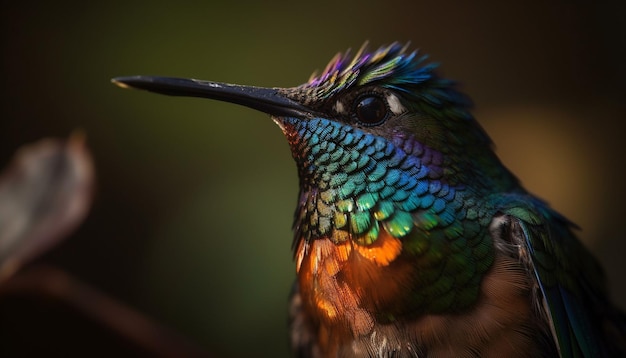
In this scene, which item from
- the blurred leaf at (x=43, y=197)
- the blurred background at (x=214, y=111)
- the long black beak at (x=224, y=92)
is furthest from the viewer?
the blurred background at (x=214, y=111)

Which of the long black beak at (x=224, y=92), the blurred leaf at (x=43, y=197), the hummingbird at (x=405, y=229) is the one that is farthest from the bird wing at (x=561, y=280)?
the blurred leaf at (x=43, y=197)

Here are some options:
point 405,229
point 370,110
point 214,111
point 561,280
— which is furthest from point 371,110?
point 214,111

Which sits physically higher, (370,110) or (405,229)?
(370,110)

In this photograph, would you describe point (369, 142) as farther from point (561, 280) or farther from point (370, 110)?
point (561, 280)

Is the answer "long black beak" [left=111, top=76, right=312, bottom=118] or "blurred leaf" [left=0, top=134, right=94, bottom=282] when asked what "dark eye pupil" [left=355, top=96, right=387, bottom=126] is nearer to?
"long black beak" [left=111, top=76, right=312, bottom=118]

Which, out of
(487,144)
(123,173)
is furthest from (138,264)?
(487,144)

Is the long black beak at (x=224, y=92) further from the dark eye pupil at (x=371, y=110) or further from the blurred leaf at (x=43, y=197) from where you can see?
the blurred leaf at (x=43, y=197)

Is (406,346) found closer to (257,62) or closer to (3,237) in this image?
(3,237)
